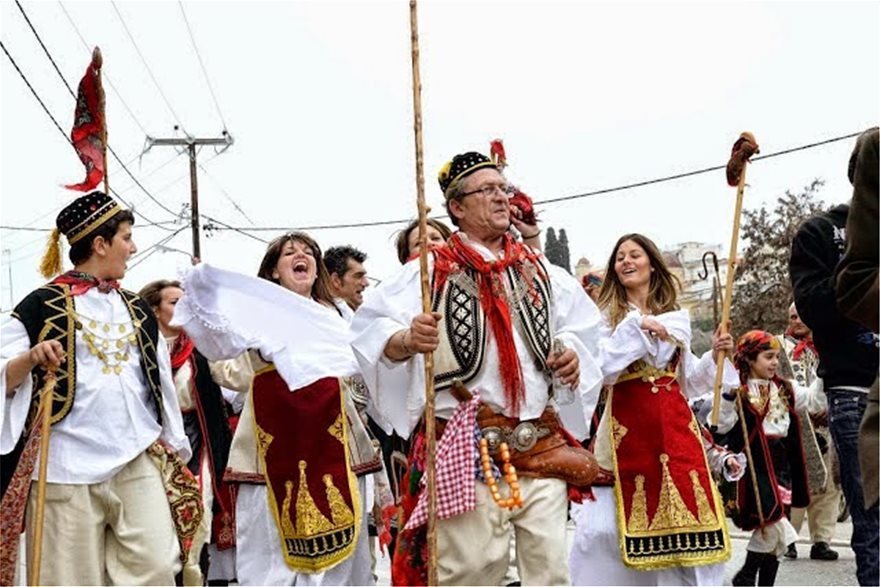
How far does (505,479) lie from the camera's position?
5.11 metres

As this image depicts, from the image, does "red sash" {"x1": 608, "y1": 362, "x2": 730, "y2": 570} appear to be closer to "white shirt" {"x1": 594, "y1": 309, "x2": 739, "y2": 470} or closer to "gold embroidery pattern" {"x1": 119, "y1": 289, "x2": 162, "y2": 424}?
"white shirt" {"x1": 594, "y1": 309, "x2": 739, "y2": 470}

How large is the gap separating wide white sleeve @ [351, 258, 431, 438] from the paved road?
3.84m

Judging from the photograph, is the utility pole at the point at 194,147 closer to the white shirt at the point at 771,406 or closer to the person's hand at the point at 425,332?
the white shirt at the point at 771,406

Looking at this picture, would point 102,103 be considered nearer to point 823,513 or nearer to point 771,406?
point 771,406

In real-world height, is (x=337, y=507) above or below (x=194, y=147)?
below

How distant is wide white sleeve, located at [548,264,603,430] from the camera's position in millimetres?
5523

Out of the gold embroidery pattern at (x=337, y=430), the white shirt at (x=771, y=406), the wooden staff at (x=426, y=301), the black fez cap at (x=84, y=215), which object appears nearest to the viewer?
the wooden staff at (x=426, y=301)

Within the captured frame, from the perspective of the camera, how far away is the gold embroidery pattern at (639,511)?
6742 mm

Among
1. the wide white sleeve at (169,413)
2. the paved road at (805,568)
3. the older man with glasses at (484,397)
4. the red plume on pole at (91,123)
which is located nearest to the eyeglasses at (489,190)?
the older man with glasses at (484,397)

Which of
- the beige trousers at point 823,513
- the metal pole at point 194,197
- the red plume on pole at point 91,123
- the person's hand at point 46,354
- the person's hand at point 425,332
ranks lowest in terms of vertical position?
the beige trousers at point 823,513

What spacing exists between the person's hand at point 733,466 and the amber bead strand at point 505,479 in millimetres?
2508

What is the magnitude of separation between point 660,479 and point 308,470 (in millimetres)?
1717

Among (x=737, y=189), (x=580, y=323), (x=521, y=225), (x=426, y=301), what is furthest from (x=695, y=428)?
(x=426, y=301)

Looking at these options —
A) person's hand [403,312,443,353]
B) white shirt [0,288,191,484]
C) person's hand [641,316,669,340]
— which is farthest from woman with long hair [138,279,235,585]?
person's hand [403,312,443,353]
